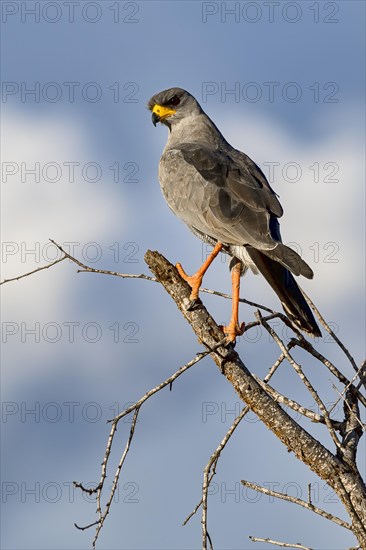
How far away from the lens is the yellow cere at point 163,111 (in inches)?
360

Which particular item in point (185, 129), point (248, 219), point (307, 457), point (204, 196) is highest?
point (185, 129)

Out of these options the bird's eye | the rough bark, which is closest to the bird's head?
the bird's eye

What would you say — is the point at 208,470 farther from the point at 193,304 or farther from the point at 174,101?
the point at 174,101

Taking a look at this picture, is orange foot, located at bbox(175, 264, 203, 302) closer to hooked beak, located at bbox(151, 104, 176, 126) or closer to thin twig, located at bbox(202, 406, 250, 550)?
thin twig, located at bbox(202, 406, 250, 550)

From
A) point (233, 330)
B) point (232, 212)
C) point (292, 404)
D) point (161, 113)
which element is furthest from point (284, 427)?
point (161, 113)

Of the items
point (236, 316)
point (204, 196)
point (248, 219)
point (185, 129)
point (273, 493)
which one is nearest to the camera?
point (273, 493)

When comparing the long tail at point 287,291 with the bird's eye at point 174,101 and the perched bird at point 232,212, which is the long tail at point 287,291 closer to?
the perched bird at point 232,212

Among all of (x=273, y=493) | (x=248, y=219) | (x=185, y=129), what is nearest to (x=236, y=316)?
(x=248, y=219)

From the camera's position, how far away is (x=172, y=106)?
9.17 metres

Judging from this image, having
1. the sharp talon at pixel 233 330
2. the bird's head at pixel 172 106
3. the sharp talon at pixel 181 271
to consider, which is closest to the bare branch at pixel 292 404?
the sharp talon at pixel 233 330

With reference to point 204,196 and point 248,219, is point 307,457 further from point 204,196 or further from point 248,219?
point 204,196

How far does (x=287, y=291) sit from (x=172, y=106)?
3.46 m

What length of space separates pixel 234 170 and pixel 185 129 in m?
1.61

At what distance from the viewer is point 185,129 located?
351 inches
